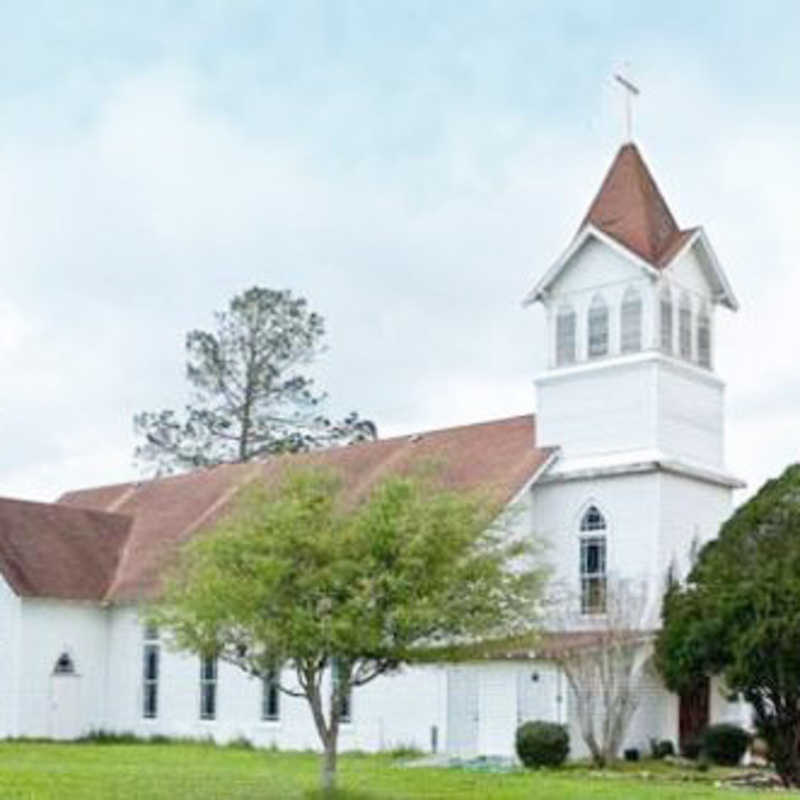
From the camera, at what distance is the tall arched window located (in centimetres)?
4025

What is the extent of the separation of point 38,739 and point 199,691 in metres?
4.59

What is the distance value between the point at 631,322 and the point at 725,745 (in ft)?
36.0

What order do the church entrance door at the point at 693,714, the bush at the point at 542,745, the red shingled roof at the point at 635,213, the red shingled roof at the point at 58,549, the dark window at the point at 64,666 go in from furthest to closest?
1. the dark window at the point at 64,666
2. the red shingled roof at the point at 58,549
3. the red shingled roof at the point at 635,213
4. the church entrance door at the point at 693,714
5. the bush at the point at 542,745

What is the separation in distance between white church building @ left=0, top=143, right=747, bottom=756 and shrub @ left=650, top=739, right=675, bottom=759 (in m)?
0.28

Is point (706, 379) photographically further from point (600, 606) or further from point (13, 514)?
point (13, 514)

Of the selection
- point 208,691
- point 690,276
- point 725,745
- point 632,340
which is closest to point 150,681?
point 208,691

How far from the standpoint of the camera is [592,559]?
134 ft

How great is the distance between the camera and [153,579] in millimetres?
46719

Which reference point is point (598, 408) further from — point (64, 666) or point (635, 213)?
point (64, 666)

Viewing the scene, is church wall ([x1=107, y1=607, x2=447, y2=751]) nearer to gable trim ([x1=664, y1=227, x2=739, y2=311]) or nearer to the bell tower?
the bell tower

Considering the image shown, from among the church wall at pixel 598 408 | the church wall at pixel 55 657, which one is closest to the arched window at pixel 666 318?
the church wall at pixel 598 408

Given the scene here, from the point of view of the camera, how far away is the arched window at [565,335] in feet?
141

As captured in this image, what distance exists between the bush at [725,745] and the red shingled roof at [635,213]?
11.7 m

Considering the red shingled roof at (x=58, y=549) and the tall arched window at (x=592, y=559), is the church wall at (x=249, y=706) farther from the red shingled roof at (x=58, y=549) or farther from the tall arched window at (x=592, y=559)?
the tall arched window at (x=592, y=559)
